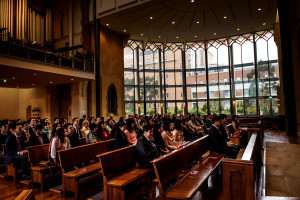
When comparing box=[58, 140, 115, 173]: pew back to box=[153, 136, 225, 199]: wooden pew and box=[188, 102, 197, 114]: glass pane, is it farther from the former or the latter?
box=[188, 102, 197, 114]: glass pane

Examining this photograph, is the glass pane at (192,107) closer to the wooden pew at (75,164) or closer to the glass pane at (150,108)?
the glass pane at (150,108)

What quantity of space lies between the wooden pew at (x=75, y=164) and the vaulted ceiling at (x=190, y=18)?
8853 mm

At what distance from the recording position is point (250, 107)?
17.6 m

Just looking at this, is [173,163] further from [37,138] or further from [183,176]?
[37,138]

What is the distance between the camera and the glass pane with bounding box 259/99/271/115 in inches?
664

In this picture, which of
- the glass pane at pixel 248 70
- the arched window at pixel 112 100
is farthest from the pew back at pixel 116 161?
the glass pane at pixel 248 70

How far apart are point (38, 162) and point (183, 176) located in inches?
131

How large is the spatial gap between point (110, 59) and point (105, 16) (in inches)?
124

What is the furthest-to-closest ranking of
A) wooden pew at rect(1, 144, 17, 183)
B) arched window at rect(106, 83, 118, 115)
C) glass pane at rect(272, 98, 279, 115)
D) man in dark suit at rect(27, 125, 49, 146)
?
glass pane at rect(272, 98, 279, 115) < arched window at rect(106, 83, 118, 115) < man in dark suit at rect(27, 125, 49, 146) < wooden pew at rect(1, 144, 17, 183)

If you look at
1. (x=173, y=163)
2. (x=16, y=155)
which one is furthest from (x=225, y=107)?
(x=16, y=155)

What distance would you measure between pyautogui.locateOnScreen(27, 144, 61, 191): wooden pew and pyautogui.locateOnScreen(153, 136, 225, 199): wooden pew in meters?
2.49

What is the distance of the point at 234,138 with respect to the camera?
23.1 ft

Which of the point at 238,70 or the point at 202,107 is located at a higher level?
the point at 238,70

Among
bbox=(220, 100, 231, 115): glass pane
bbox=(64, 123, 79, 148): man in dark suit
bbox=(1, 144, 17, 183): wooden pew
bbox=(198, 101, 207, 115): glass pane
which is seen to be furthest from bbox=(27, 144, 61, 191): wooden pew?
bbox=(220, 100, 231, 115): glass pane
